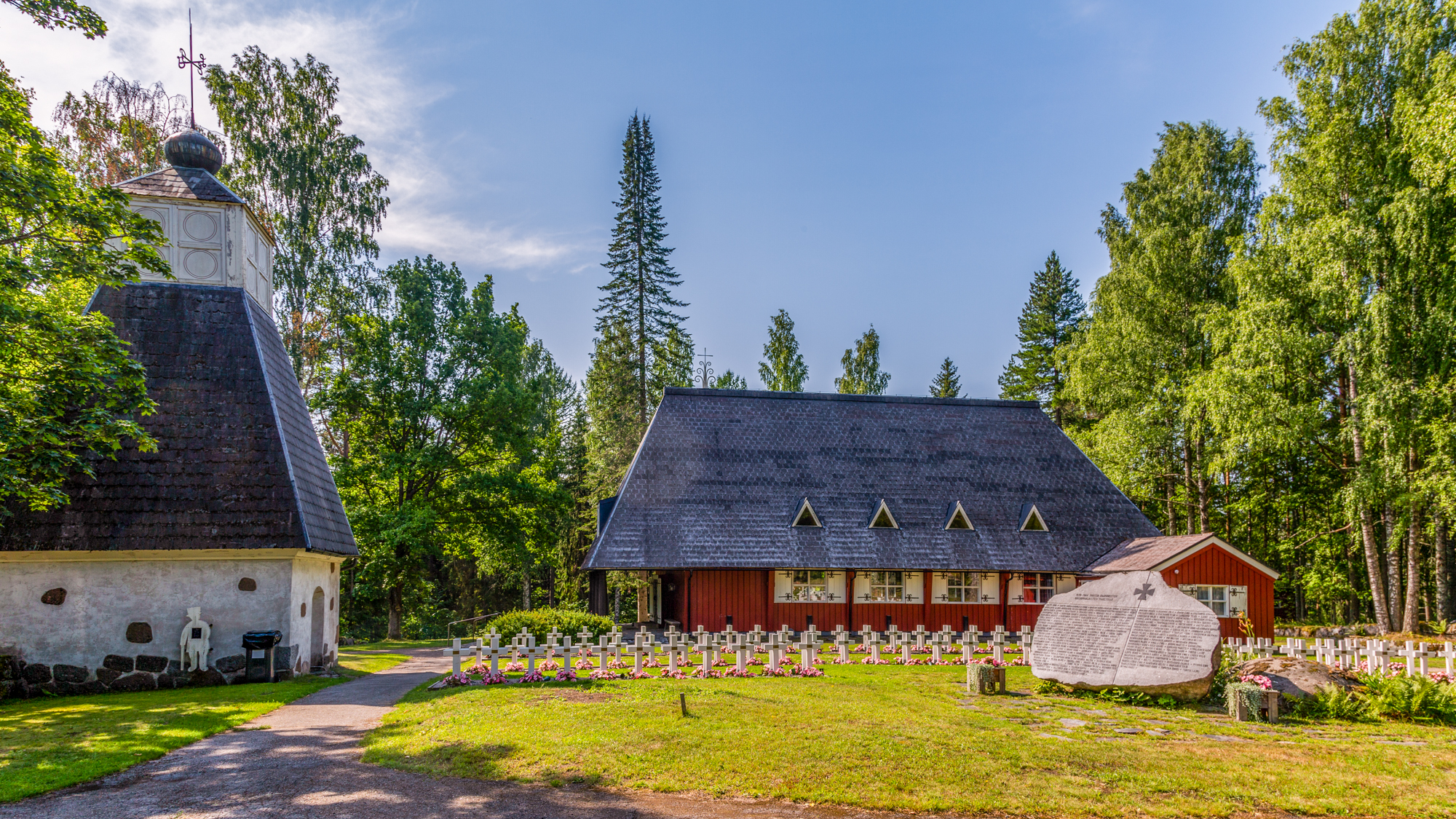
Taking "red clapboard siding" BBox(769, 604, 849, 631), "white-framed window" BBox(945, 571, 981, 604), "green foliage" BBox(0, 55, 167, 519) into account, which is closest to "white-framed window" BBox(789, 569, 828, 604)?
"red clapboard siding" BBox(769, 604, 849, 631)

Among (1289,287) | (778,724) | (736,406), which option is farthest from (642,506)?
(1289,287)

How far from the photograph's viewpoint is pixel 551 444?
3978cm

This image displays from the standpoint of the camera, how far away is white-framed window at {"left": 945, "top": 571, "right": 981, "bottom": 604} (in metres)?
25.0

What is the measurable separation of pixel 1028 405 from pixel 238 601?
85.2 feet

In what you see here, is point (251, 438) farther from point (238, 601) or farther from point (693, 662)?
point (693, 662)

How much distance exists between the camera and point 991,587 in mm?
25203

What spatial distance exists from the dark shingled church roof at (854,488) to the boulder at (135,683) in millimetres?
10426

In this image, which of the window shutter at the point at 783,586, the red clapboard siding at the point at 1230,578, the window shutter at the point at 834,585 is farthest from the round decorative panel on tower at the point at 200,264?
the red clapboard siding at the point at 1230,578

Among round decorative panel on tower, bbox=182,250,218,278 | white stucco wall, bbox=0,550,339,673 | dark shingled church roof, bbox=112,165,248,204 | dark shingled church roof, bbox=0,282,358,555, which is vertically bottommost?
white stucco wall, bbox=0,550,339,673

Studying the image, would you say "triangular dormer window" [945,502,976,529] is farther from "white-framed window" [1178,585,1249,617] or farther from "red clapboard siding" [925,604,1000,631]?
"white-framed window" [1178,585,1249,617]

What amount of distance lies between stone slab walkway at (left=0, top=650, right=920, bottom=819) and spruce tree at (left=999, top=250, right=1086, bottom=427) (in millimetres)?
43463

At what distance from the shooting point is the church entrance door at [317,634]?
1641 centimetres

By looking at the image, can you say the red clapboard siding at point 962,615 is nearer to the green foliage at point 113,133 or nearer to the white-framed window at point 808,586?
the white-framed window at point 808,586

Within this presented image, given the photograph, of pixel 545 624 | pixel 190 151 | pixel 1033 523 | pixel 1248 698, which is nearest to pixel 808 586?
pixel 1033 523
